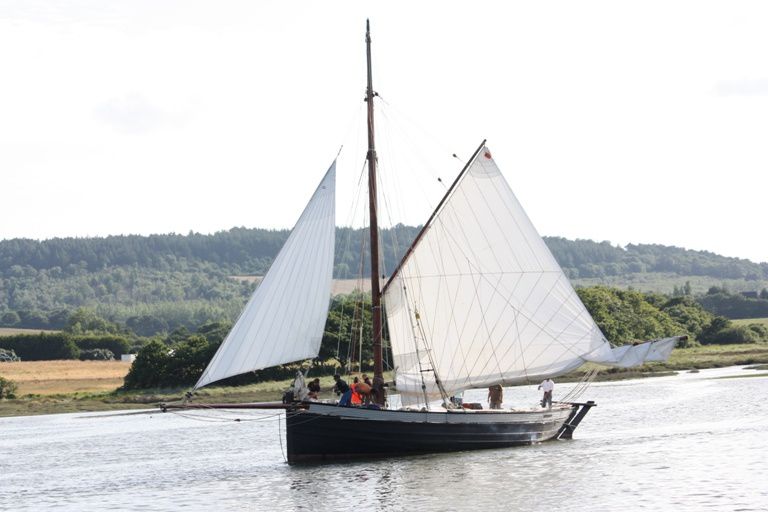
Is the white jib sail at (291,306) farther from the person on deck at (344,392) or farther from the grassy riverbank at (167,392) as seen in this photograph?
the grassy riverbank at (167,392)

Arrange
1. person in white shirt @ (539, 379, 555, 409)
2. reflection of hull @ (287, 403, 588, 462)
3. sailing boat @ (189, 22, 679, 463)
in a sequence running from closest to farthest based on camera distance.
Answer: reflection of hull @ (287, 403, 588, 462) < sailing boat @ (189, 22, 679, 463) < person in white shirt @ (539, 379, 555, 409)

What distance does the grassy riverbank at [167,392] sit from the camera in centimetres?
9625

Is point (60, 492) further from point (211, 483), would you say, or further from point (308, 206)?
point (308, 206)

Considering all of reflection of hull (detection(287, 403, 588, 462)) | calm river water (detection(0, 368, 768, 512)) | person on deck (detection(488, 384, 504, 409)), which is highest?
person on deck (detection(488, 384, 504, 409))

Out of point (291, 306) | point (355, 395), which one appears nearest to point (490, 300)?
point (355, 395)

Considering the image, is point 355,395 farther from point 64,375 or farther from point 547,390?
point 64,375

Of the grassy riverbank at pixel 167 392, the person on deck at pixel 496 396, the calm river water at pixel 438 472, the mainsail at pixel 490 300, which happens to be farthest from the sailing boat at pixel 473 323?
the grassy riverbank at pixel 167 392

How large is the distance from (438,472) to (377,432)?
405 cm

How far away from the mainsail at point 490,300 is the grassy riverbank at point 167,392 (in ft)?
111

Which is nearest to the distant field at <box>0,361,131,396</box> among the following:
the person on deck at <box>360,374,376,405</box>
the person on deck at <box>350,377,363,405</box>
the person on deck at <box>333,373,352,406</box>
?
the person on deck at <box>360,374,376,405</box>

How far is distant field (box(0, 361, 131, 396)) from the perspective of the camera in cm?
11294

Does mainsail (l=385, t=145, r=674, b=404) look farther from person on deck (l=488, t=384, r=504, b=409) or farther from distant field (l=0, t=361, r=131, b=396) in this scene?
distant field (l=0, t=361, r=131, b=396)

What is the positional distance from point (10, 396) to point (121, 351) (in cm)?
5139

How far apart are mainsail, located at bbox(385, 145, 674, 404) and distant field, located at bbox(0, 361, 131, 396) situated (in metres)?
65.8
